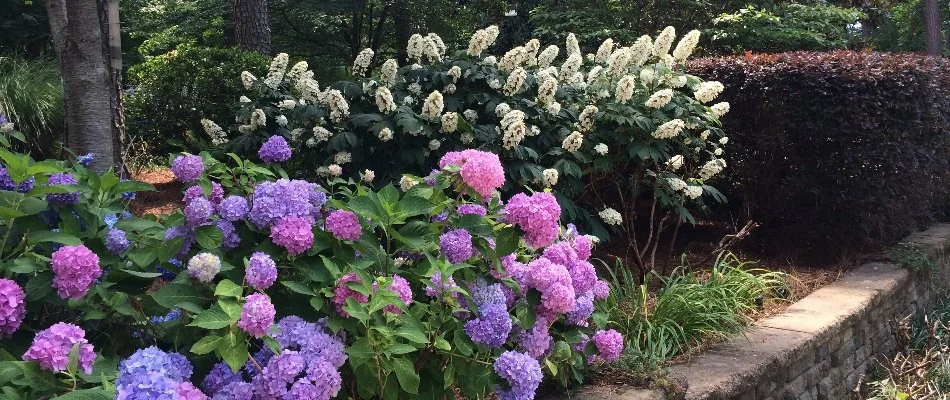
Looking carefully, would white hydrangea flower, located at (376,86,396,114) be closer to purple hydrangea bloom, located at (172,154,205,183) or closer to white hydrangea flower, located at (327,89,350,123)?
white hydrangea flower, located at (327,89,350,123)

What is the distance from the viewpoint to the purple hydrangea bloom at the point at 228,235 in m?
2.05

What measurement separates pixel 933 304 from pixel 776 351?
2.80 m

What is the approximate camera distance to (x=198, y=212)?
6.51 feet

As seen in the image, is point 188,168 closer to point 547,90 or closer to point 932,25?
point 547,90

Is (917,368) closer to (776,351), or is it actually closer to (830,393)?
(830,393)

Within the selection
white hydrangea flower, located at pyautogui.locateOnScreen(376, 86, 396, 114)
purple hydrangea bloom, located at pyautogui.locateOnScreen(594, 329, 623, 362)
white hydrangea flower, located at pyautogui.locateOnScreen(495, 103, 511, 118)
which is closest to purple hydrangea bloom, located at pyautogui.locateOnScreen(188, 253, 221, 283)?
purple hydrangea bloom, located at pyautogui.locateOnScreen(594, 329, 623, 362)

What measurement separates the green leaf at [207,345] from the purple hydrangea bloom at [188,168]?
25.9 inches

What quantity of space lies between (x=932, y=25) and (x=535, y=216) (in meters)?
19.1

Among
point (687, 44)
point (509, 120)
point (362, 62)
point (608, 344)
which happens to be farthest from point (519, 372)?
point (687, 44)

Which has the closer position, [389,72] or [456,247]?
[456,247]

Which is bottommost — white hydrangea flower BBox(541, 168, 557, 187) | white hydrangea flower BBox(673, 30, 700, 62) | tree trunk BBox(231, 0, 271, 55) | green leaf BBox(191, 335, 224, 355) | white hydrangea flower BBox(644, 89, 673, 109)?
A: tree trunk BBox(231, 0, 271, 55)

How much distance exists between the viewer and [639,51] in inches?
184

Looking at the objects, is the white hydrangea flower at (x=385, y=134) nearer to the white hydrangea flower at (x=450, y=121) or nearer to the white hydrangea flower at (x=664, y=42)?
the white hydrangea flower at (x=450, y=121)

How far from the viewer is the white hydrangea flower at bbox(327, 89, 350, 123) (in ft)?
13.0
